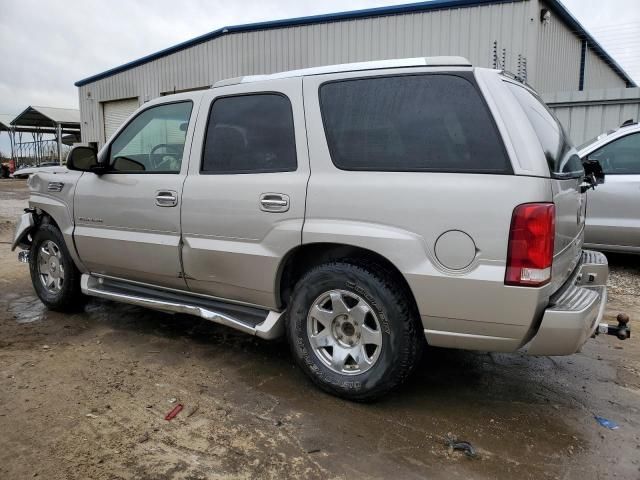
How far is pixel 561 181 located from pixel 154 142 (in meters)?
2.86

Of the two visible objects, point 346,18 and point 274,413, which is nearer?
point 274,413

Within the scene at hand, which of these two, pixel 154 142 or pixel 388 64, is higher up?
pixel 388 64

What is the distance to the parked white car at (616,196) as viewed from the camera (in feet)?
19.3

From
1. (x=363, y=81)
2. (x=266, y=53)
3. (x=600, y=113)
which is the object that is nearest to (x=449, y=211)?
(x=363, y=81)

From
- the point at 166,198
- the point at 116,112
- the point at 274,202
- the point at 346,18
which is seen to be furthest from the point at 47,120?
the point at 274,202

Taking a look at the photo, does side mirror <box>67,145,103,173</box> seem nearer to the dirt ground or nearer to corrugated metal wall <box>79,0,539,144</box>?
the dirt ground

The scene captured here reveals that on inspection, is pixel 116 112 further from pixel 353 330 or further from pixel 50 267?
pixel 353 330

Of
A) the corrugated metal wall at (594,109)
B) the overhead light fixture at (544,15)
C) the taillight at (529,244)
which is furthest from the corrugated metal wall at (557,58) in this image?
the taillight at (529,244)

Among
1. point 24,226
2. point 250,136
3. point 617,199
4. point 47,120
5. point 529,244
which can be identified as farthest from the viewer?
point 47,120

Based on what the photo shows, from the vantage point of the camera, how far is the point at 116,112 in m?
20.0

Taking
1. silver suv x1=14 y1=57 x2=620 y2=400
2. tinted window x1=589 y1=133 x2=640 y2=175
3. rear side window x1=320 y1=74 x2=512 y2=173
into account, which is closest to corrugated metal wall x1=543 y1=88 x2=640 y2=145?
tinted window x1=589 y1=133 x2=640 y2=175

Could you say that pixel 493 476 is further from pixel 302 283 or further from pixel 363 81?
pixel 363 81

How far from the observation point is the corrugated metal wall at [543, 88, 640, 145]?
8750mm

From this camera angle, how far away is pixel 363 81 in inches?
116
